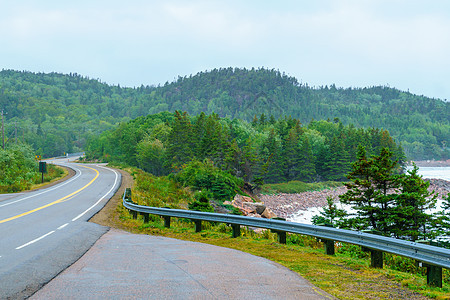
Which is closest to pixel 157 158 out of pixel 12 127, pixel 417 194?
pixel 417 194

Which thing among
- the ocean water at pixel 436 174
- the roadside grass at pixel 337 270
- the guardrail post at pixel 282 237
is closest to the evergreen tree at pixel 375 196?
the roadside grass at pixel 337 270

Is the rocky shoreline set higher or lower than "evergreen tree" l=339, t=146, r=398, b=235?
lower

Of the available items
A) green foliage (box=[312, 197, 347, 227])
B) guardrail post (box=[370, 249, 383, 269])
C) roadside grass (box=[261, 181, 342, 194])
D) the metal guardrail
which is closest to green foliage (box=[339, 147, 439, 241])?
green foliage (box=[312, 197, 347, 227])

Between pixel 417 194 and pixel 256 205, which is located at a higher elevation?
pixel 417 194

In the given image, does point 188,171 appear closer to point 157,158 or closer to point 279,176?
point 157,158

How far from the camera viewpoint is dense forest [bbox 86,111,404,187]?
75.7 m

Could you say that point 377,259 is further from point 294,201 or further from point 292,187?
point 292,187

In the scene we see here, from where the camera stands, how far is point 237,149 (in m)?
76.1

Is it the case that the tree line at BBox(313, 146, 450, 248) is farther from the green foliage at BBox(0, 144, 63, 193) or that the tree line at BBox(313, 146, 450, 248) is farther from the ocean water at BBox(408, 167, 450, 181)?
the ocean water at BBox(408, 167, 450, 181)

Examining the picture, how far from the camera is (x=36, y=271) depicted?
746 centimetres

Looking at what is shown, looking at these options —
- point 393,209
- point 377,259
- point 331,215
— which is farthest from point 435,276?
point 331,215

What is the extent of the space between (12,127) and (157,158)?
120285 millimetres

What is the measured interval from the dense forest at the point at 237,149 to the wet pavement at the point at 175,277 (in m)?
60.1

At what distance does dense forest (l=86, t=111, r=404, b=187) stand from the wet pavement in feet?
197
